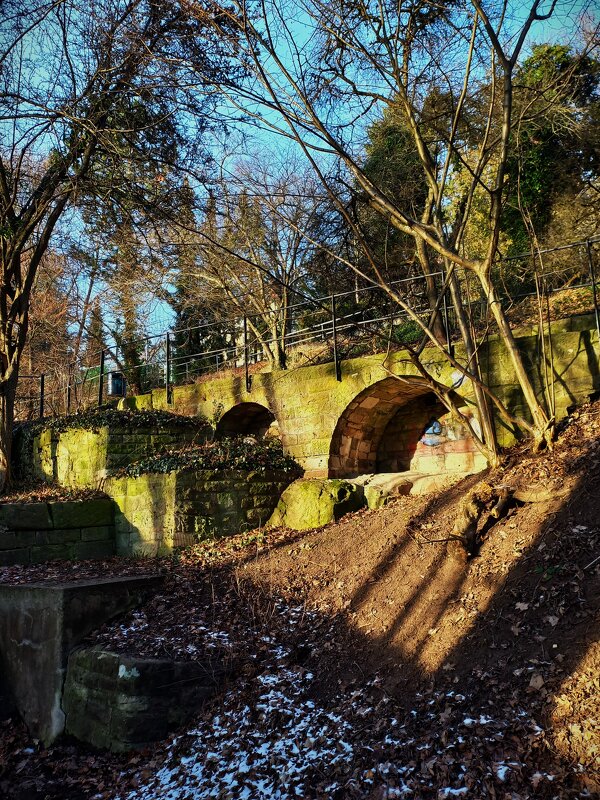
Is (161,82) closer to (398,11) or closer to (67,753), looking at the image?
(398,11)

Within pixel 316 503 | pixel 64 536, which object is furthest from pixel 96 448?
pixel 316 503

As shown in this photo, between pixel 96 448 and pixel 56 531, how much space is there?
1.92 meters

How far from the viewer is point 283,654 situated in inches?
195

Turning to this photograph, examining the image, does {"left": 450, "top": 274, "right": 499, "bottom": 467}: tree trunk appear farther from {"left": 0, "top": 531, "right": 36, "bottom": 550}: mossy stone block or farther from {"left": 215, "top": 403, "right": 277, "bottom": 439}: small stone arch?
{"left": 0, "top": 531, "right": 36, "bottom": 550}: mossy stone block

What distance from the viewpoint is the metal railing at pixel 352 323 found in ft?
25.9

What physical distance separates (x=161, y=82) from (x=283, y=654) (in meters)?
7.29

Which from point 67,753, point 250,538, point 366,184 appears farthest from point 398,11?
point 67,753

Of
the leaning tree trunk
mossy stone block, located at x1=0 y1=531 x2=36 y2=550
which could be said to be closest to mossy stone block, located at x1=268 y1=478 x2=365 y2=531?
mossy stone block, located at x1=0 y1=531 x2=36 y2=550

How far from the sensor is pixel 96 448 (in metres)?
10.5

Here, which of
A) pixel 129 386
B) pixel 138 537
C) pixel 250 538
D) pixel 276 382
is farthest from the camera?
pixel 129 386

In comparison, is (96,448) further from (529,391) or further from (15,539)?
(529,391)

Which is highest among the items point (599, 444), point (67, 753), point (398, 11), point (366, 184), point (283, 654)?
point (398, 11)

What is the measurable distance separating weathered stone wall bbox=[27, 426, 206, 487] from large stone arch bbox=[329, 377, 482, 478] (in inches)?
125

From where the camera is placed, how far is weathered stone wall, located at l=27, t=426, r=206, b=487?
10430 mm
